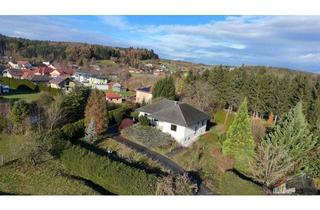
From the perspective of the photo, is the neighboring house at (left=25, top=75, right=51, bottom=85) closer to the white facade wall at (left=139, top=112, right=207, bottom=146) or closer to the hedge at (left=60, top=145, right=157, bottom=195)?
the white facade wall at (left=139, top=112, right=207, bottom=146)

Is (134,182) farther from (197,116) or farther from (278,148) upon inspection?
(197,116)

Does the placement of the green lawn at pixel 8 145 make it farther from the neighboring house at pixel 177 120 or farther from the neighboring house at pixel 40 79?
the neighboring house at pixel 40 79

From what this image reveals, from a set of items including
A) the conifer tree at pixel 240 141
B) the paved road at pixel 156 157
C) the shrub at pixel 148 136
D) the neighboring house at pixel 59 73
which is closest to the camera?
the paved road at pixel 156 157

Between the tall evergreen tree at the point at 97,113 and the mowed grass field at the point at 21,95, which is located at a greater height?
the tall evergreen tree at the point at 97,113

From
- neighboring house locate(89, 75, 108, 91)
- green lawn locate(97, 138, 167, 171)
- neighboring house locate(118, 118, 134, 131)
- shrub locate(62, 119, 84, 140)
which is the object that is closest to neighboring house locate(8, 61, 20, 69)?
neighboring house locate(89, 75, 108, 91)

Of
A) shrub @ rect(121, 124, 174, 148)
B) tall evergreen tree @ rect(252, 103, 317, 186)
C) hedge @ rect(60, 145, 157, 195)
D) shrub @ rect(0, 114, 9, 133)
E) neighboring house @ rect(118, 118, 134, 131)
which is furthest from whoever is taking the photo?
neighboring house @ rect(118, 118, 134, 131)

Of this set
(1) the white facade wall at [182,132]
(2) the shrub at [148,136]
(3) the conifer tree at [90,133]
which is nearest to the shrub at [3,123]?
(3) the conifer tree at [90,133]

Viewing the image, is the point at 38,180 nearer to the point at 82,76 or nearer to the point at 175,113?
the point at 175,113
